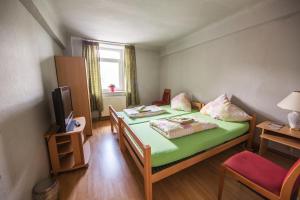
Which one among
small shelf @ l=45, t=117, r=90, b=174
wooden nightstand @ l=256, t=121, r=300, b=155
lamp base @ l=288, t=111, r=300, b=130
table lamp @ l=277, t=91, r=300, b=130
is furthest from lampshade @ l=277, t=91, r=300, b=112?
small shelf @ l=45, t=117, r=90, b=174

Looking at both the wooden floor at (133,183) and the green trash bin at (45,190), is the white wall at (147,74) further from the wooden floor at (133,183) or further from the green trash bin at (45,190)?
the green trash bin at (45,190)

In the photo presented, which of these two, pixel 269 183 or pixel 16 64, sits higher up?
pixel 16 64

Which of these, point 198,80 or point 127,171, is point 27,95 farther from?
point 198,80

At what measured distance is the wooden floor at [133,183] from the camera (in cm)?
153

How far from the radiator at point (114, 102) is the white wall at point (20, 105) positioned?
2.41 m

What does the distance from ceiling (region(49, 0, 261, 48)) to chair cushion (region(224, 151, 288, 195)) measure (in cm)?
231

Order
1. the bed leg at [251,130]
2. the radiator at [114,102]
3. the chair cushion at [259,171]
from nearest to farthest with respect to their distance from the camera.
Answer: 1. the chair cushion at [259,171]
2. the bed leg at [251,130]
3. the radiator at [114,102]

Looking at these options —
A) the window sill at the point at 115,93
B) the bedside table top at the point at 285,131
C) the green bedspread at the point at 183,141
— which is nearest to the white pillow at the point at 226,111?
the green bedspread at the point at 183,141

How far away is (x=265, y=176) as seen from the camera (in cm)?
119

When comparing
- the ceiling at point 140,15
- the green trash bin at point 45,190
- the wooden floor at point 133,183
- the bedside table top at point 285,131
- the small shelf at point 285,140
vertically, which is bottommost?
the wooden floor at point 133,183

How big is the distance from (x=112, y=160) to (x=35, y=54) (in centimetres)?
196

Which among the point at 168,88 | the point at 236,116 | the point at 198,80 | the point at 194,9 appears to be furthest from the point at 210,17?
the point at 168,88

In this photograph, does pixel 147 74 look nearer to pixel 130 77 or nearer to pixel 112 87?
pixel 130 77

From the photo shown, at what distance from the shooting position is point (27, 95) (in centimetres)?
146
